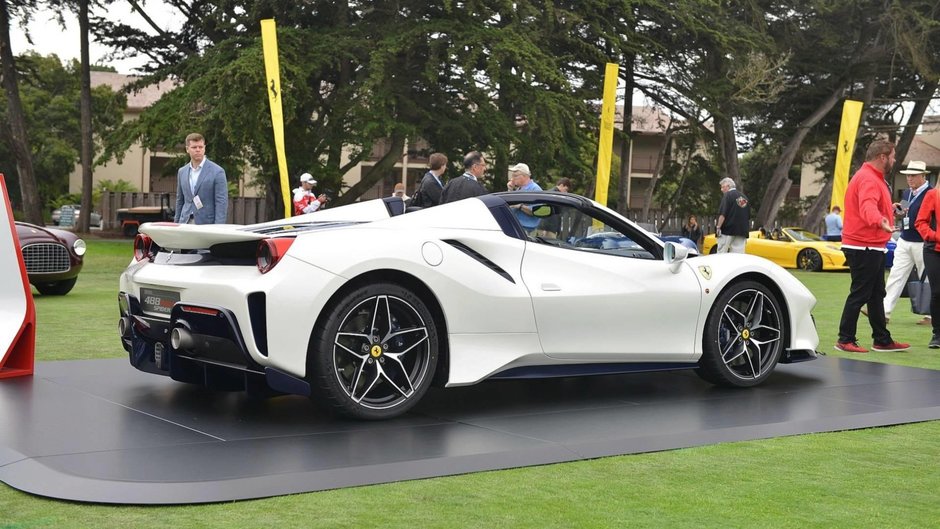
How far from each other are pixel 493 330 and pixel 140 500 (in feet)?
8.51

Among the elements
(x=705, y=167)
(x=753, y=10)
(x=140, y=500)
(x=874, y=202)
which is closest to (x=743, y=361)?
(x=874, y=202)

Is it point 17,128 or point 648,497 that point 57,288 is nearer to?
point 648,497

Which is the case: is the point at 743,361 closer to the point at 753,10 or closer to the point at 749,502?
the point at 749,502

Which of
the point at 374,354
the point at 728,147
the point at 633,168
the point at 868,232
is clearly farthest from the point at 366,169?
the point at 374,354

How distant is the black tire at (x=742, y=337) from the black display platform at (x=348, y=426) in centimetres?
14

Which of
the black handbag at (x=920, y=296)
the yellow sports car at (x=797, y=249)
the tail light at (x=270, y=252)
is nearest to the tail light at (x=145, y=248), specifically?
the tail light at (x=270, y=252)

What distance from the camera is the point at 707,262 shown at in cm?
761

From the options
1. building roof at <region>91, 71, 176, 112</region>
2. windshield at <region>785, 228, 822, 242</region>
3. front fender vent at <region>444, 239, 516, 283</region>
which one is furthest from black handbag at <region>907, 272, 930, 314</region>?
building roof at <region>91, 71, 176, 112</region>

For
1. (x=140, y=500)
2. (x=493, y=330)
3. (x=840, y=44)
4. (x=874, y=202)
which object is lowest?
(x=140, y=500)

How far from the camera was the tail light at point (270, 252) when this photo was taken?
5902mm

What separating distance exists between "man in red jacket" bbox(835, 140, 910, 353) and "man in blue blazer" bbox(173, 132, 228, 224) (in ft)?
18.2

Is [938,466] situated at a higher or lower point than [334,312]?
lower

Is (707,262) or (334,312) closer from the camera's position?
(334,312)

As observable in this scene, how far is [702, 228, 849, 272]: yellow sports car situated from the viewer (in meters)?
28.1
